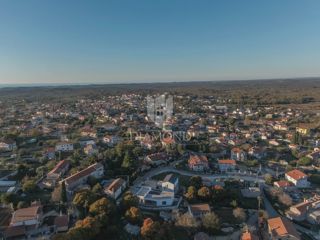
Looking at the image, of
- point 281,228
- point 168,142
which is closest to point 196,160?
point 168,142

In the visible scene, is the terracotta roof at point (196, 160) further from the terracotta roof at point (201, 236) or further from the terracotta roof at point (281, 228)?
the terracotta roof at point (201, 236)

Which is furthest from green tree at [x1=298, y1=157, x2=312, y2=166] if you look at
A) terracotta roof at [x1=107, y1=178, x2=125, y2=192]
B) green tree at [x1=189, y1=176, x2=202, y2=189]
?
terracotta roof at [x1=107, y1=178, x2=125, y2=192]

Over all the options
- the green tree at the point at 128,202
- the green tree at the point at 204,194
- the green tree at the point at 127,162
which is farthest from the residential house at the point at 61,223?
the green tree at the point at 204,194

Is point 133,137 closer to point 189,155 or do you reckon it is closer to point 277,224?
point 189,155

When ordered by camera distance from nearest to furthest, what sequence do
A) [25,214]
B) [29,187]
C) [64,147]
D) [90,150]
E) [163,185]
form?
[25,214], [29,187], [163,185], [90,150], [64,147]

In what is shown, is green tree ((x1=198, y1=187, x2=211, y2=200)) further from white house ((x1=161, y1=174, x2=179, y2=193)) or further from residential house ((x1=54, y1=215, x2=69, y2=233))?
residential house ((x1=54, y1=215, x2=69, y2=233))

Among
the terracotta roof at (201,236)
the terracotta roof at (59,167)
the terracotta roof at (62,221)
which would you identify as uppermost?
the terracotta roof at (59,167)

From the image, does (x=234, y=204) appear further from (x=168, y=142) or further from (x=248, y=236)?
(x=168, y=142)
